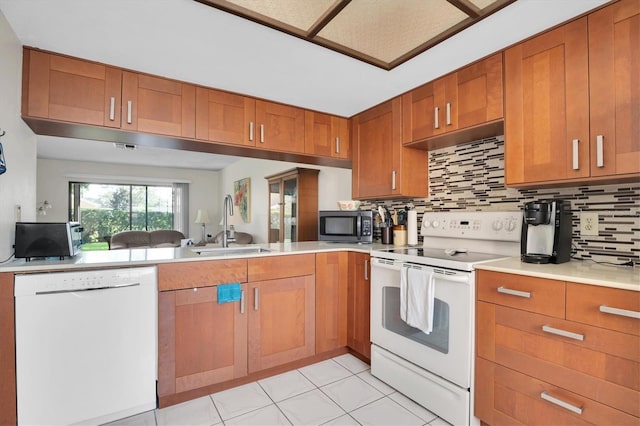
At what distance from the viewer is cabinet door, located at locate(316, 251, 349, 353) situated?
2389 mm

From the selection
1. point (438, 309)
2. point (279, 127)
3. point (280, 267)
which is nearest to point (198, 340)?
point (280, 267)

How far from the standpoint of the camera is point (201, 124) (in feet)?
7.08

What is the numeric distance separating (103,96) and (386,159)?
205 centimetres

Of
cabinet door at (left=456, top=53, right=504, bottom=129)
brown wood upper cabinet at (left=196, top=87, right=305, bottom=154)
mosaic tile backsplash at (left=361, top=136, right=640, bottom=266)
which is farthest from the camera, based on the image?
brown wood upper cabinet at (left=196, top=87, right=305, bottom=154)

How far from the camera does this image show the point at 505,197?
201cm

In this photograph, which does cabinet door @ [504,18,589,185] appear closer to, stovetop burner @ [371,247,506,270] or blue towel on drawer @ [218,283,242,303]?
stovetop burner @ [371,247,506,270]

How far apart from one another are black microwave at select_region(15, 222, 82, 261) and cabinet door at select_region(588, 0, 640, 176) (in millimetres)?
2831

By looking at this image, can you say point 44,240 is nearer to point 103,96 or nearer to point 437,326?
point 103,96

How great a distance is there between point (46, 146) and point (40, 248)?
192 inches

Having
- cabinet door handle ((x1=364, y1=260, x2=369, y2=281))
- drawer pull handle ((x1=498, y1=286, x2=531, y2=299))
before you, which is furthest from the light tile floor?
drawer pull handle ((x1=498, y1=286, x2=531, y2=299))

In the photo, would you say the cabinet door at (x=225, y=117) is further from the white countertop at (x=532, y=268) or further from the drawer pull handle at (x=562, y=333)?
the drawer pull handle at (x=562, y=333)

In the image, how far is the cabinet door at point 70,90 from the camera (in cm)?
169


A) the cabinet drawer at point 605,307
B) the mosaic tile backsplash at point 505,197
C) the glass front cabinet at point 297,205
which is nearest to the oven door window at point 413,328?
the cabinet drawer at point 605,307

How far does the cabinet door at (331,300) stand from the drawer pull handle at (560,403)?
1.43 meters
